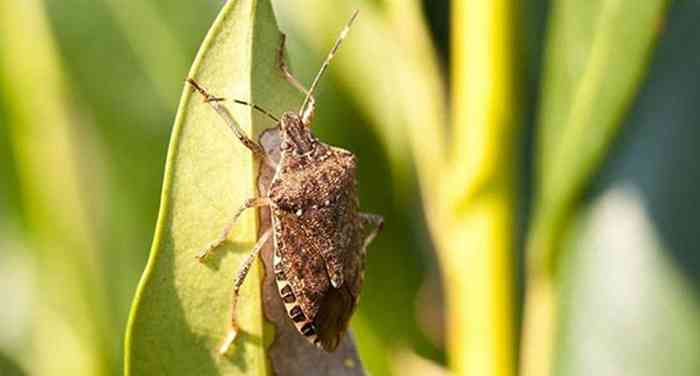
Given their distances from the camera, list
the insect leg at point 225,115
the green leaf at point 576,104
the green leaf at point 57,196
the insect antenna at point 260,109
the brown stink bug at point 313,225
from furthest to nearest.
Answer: the green leaf at point 57,196 → the green leaf at point 576,104 → the brown stink bug at point 313,225 → the insect antenna at point 260,109 → the insect leg at point 225,115

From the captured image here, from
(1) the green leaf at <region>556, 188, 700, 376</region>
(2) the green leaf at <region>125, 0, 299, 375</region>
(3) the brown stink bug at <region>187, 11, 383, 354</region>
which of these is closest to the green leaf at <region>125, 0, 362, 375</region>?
(2) the green leaf at <region>125, 0, 299, 375</region>

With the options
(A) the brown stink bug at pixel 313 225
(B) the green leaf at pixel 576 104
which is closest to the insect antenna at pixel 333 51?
(A) the brown stink bug at pixel 313 225

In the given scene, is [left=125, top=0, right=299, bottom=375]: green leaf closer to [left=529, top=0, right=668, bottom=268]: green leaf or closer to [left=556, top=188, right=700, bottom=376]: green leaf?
[left=529, top=0, right=668, bottom=268]: green leaf

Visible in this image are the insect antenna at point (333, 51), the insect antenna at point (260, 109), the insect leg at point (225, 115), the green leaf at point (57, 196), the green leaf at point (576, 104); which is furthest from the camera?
the green leaf at point (57, 196)

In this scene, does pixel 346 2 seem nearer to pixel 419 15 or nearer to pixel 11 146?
pixel 419 15

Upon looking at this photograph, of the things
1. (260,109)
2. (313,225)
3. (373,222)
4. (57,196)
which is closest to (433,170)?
(373,222)

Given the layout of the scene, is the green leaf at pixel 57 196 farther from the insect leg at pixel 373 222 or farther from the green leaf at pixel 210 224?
the green leaf at pixel 210 224

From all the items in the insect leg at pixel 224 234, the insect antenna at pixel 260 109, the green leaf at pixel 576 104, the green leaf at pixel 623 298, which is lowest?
the green leaf at pixel 623 298
